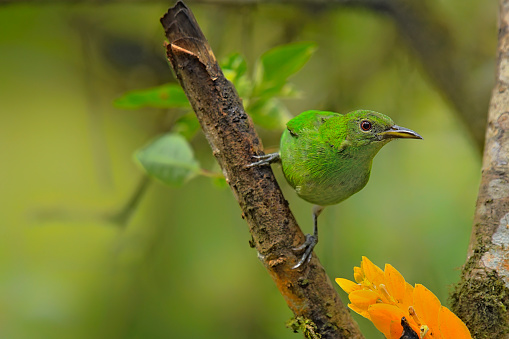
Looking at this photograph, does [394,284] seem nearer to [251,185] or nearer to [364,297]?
[364,297]

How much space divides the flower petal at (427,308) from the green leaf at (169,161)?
1174 mm

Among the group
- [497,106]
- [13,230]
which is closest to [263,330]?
[13,230]

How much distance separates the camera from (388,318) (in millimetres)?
1369

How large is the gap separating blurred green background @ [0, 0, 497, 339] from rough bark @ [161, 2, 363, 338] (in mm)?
1826

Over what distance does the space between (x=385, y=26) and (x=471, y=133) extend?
127cm

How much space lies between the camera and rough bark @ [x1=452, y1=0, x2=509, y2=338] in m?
1.52

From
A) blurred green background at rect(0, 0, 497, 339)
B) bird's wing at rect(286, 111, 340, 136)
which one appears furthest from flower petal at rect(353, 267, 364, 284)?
blurred green background at rect(0, 0, 497, 339)

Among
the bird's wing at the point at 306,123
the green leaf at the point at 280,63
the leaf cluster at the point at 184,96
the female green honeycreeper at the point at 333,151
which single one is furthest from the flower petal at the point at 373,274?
the green leaf at the point at 280,63

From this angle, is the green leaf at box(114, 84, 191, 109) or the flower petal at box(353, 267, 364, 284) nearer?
the flower petal at box(353, 267, 364, 284)

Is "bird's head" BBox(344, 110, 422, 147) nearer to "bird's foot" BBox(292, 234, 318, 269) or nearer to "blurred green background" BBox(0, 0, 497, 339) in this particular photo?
"bird's foot" BBox(292, 234, 318, 269)

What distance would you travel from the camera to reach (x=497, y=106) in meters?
1.88

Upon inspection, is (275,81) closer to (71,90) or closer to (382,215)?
(382,215)

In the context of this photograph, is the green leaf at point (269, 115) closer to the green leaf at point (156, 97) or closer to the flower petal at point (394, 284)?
the green leaf at point (156, 97)

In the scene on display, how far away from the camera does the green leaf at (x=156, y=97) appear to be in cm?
228
